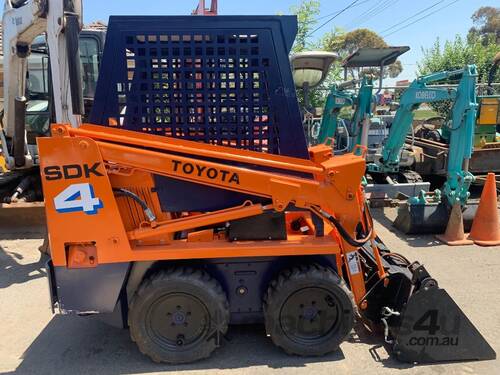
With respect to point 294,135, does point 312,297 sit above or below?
below

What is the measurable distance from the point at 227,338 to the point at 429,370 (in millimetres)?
1488

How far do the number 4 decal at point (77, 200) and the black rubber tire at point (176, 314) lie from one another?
673mm

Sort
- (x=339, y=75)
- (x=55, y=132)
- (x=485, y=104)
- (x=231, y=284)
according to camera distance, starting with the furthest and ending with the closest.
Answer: (x=339, y=75) < (x=485, y=104) < (x=231, y=284) < (x=55, y=132)

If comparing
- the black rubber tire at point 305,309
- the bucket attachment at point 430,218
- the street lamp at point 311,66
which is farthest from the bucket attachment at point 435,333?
the street lamp at point 311,66

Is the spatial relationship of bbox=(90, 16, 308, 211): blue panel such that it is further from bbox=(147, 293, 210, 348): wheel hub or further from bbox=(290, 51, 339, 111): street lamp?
bbox=(290, 51, 339, 111): street lamp

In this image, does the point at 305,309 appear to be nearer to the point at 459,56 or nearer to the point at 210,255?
the point at 210,255

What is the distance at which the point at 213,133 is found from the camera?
308 cm

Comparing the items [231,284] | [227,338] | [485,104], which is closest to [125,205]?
[231,284]

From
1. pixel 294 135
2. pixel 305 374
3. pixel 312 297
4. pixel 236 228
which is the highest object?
pixel 294 135

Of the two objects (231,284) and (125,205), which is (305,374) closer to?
(231,284)

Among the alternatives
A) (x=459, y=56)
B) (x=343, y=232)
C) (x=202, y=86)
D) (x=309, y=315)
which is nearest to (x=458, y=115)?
(x=343, y=232)

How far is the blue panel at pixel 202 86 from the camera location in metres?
2.94

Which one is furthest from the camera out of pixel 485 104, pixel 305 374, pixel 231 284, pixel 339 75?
pixel 339 75

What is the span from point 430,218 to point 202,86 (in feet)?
14.7
